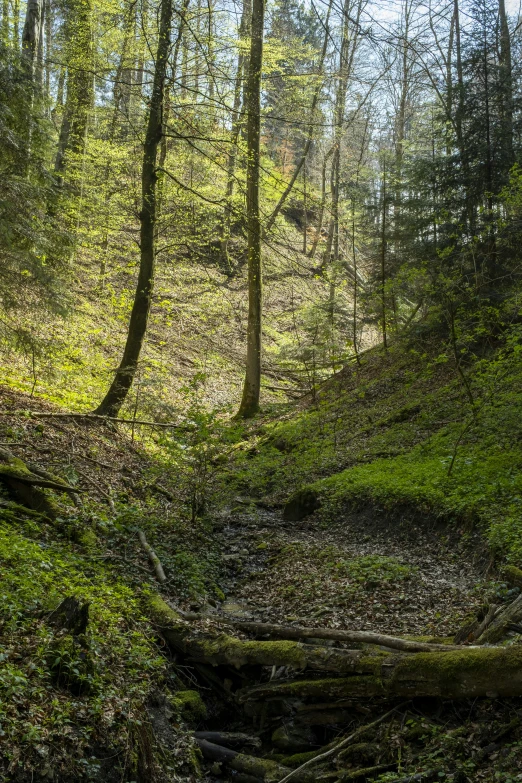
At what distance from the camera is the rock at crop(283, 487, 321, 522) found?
1093 cm

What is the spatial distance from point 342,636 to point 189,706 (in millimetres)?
1476

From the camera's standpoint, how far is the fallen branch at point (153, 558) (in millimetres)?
7379

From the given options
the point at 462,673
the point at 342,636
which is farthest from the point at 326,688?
the point at 462,673

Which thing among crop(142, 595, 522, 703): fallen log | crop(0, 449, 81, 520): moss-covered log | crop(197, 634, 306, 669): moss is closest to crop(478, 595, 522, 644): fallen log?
crop(142, 595, 522, 703): fallen log

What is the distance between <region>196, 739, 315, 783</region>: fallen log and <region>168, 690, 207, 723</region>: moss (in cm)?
27

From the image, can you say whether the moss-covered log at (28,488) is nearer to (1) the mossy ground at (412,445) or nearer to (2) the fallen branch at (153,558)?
(2) the fallen branch at (153,558)

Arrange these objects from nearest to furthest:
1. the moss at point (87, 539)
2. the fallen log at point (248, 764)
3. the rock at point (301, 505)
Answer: the fallen log at point (248, 764) → the moss at point (87, 539) → the rock at point (301, 505)

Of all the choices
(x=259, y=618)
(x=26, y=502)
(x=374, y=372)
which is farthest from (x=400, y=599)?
(x=374, y=372)

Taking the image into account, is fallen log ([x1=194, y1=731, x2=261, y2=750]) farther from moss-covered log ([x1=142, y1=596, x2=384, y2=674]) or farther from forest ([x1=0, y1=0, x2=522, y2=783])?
moss-covered log ([x1=142, y1=596, x2=384, y2=674])

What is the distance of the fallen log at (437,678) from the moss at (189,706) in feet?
2.91

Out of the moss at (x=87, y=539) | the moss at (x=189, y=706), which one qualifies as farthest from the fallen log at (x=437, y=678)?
the moss at (x=87, y=539)

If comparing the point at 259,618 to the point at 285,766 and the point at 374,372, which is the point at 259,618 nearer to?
the point at 285,766

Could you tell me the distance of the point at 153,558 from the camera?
25.4 feet

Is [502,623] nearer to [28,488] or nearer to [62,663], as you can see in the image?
[62,663]
